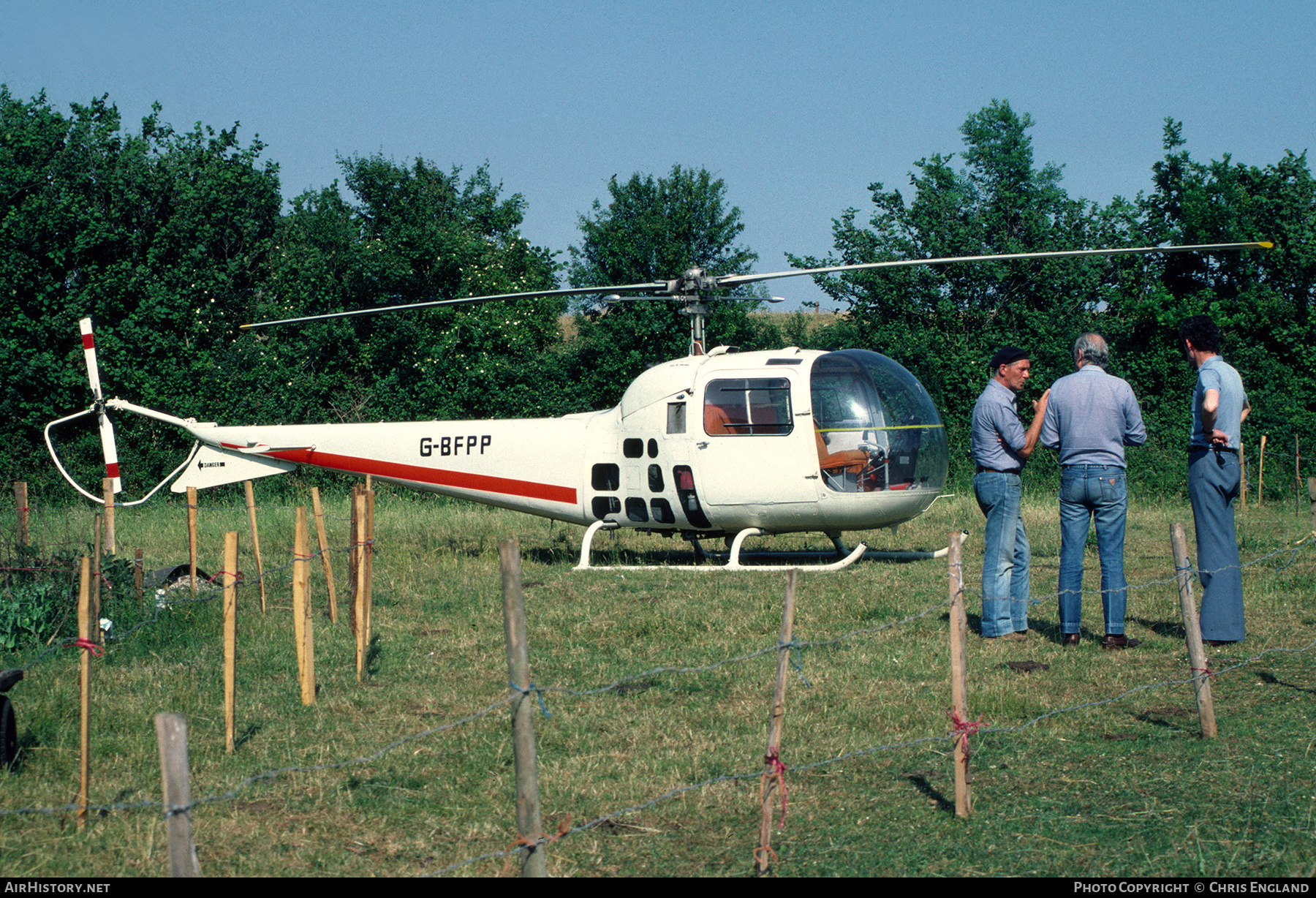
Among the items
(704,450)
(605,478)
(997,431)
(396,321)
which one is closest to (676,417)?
(704,450)

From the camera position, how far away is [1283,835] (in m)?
4.10

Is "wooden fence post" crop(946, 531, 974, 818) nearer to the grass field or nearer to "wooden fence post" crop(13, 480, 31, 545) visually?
the grass field

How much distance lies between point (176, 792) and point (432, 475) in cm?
968

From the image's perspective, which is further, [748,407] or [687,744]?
[748,407]

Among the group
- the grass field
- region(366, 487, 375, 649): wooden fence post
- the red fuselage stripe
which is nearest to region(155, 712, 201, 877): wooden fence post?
the grass field

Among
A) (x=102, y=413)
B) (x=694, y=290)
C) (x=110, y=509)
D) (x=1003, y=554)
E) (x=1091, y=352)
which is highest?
(x=694, y=290)

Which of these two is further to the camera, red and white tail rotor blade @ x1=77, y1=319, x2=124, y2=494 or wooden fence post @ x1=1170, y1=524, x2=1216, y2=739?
red and white tail rotor blade @ x1=77, y1=319, x2=124, y2=494

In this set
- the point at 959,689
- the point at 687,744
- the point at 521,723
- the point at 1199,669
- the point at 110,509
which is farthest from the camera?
→ the point at 110,509

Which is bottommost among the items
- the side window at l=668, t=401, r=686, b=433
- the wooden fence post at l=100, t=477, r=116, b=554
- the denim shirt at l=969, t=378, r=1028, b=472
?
the wooden fence post at l=100, t=477, r=116, b=554

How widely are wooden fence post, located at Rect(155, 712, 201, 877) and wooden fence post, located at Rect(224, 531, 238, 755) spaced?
2824mm

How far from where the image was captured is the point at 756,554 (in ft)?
41.4

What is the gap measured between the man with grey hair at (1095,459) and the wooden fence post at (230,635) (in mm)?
5022

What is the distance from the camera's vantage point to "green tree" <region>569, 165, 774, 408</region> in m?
28.9

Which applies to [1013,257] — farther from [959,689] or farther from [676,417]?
[959,689]
